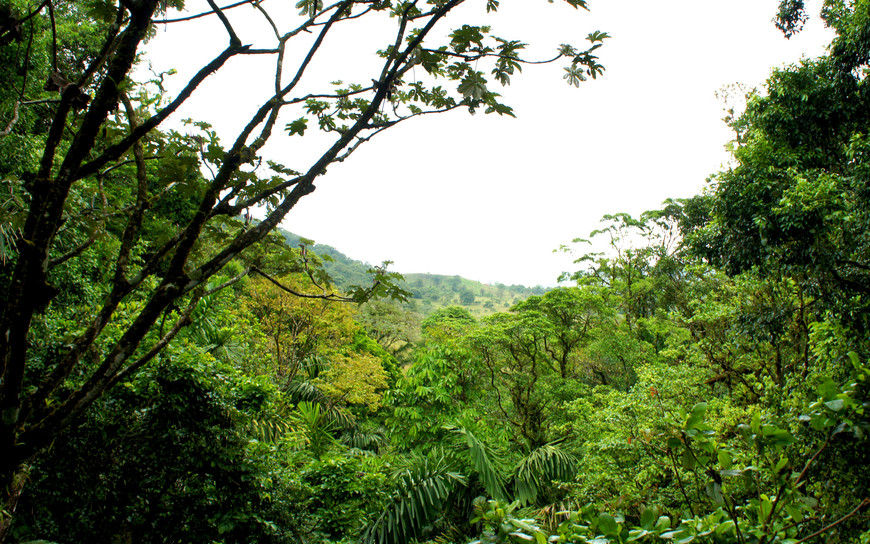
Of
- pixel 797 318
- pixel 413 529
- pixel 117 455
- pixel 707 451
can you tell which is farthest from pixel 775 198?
pixel 117 455

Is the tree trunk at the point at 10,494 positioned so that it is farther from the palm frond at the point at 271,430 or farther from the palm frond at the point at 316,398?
the palm frond at the point at 316,398

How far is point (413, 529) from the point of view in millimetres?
5316

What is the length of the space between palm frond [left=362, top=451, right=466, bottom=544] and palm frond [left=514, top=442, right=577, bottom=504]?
149 centimetres

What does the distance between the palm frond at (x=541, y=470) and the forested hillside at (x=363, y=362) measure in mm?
40

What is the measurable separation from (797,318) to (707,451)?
237 inches

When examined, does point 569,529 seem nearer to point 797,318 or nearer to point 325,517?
point 325,517

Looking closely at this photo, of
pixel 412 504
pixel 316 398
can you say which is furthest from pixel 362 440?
pixel 412 504

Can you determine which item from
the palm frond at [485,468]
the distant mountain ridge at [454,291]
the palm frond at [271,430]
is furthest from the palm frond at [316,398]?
the distant mountain ridge at [454,291]

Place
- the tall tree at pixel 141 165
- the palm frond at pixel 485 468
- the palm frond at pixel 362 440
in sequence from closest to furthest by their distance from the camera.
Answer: the tall tree at pixel 141 165, the palm frond at pixel 485 468, the palm frond at pixel 362 440

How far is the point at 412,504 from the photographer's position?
17.8 ft

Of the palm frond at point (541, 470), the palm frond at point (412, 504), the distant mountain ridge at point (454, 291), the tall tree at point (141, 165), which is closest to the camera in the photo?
the tall tree at point (141, 165)

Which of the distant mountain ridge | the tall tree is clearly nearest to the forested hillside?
the tall tree

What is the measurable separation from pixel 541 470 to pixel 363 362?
692cm

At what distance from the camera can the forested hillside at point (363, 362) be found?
1063mm
